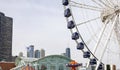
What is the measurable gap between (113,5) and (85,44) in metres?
7.89

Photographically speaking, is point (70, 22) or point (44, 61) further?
point (44, 61)

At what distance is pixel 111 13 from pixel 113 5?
1.35 meters

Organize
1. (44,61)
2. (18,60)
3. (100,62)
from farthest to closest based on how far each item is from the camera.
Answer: (18,60), (44,61), (100,62)

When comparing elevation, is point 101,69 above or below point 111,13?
below

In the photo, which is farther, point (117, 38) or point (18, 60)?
point (18, 60)

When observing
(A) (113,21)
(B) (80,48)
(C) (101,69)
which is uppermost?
(A) (113,21)

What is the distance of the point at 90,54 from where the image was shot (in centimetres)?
5628

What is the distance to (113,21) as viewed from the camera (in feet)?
179

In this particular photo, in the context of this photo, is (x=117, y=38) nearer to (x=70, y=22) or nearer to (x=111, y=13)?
(x=111, y=13)

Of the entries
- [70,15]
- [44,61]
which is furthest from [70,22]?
[44,61]

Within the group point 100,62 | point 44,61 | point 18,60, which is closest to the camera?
point 100,62

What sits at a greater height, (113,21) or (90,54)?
(113,21)

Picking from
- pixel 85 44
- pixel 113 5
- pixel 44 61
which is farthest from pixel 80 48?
pixel 44 61

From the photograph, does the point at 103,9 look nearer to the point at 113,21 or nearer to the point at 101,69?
the point at 113,21
